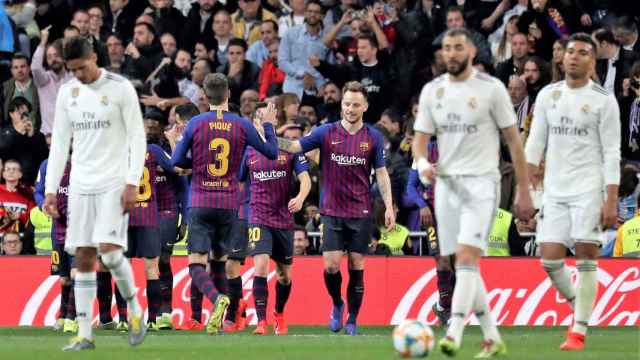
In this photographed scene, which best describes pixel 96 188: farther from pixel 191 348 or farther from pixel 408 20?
pixel 408 20

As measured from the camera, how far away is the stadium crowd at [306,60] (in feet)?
65.8

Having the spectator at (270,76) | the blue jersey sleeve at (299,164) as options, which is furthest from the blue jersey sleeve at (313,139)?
the spectator at (270,76)

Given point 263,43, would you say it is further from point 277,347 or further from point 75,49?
point 75,49

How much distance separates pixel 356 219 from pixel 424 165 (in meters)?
4.76

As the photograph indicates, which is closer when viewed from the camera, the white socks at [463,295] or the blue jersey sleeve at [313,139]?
the white socks at [463,295]

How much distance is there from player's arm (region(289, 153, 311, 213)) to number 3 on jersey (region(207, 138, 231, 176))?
2.86 ft

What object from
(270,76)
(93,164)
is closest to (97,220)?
(93,164)

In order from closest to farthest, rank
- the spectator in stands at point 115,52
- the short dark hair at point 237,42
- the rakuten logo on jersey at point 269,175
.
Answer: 1. the rakuten logo on jersey at point 269,175
2. the short dark hair at point 237,42
3. the spectator in stands at point 115,52

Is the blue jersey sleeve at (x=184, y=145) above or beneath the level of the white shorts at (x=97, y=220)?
above

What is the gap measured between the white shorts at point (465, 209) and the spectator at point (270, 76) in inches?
464

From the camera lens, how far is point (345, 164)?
15.5 m

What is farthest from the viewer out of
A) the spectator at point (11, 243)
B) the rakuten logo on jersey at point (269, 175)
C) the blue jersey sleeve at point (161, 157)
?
the spectator at point (11, 243)

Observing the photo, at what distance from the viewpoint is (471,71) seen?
36.2 feet

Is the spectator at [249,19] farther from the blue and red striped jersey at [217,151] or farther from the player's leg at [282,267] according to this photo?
the blue and red striped jersey at [217,151]
